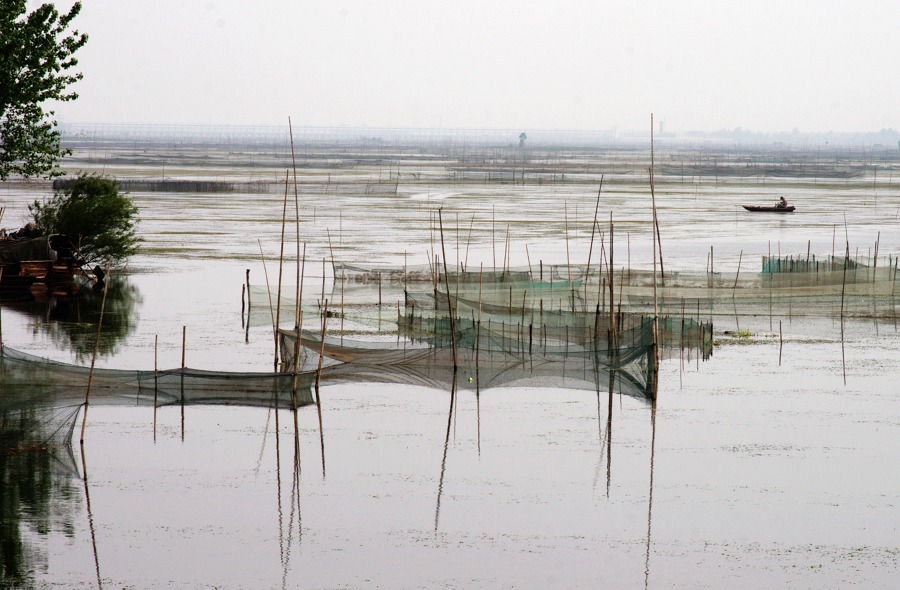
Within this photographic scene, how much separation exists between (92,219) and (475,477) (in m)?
16.0

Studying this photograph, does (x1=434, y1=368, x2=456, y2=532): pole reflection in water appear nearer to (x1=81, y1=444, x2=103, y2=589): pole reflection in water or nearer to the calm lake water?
the calm lake water

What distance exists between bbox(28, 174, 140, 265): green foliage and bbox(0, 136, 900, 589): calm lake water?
4146 millimetres

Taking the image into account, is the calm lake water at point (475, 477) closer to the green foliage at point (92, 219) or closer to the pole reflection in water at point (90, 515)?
the pole reflection in water at point (90, 515)

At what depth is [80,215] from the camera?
24.9 meters

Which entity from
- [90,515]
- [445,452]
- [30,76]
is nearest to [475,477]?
[445,452]

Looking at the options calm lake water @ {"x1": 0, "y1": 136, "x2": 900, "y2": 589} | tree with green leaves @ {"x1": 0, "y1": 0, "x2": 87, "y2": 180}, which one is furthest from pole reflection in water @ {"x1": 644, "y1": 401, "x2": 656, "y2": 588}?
tree with green leaves @ {"x1": 0, "y1": 0, "x2": 87, "y2": 180}

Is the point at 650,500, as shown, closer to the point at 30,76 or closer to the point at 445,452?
the point at 445,452

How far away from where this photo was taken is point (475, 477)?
444 inches

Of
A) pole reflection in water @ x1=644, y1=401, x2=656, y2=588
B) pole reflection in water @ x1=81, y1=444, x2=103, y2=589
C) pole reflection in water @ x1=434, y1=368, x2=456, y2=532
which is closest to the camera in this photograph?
pole reflection in water @ x1=81, y1=444, x2=103, y2=589

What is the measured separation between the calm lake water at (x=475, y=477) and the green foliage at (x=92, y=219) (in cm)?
415

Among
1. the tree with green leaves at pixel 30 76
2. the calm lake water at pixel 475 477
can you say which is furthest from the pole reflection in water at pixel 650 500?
the tree with green leaves at pixel 30 76

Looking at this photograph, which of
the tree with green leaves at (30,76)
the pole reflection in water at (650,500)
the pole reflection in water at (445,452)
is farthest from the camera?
the tree with green leaves at (30,76)

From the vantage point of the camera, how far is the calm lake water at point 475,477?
8.89 metres

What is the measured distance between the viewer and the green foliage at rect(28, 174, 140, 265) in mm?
24969
